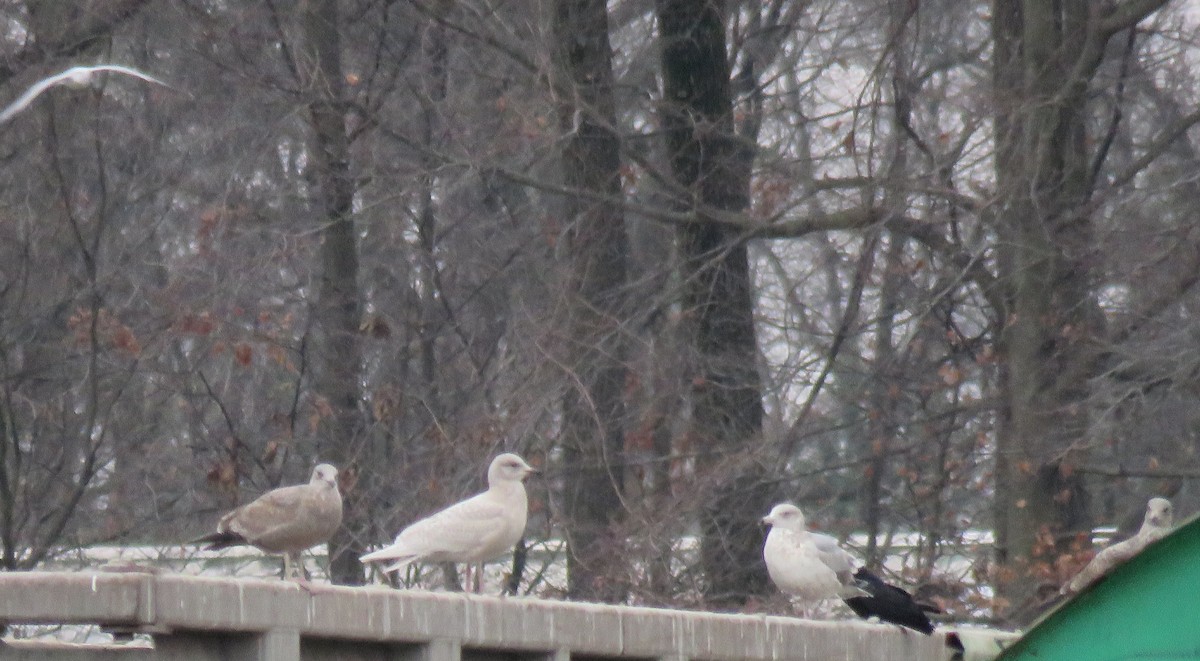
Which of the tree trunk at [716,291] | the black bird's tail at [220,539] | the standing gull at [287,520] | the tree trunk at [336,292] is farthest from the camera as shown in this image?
the tree trunk at [336,292]

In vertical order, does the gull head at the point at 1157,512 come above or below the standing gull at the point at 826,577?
above

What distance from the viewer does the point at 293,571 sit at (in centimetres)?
823

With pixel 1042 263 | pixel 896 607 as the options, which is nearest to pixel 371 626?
pixel 896 607

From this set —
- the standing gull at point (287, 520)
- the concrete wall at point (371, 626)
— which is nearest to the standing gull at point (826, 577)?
the concrete wall at point (371, 626)

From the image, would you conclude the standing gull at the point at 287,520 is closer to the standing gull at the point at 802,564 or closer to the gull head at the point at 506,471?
the gull head at the point at 506,471

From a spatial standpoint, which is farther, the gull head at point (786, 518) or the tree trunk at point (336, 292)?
the tree trunk at point (336, 292)

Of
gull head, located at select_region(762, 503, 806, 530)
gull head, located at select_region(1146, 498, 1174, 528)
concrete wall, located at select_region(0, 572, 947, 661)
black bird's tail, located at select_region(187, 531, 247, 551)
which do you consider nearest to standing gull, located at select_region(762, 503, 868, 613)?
gull head, located at select_region(762, 503, 806, 530)

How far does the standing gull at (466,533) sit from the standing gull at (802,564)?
1474mm

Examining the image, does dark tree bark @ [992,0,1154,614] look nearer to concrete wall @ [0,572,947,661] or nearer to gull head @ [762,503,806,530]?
gull head @ [762,503,806,530]

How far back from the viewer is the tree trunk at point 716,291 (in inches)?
512

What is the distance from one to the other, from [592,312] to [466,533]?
6125 mm

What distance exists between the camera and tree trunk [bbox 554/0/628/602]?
40.8 feet

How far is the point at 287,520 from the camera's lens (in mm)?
7484

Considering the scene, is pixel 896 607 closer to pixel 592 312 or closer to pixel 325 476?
pixel 325 476
